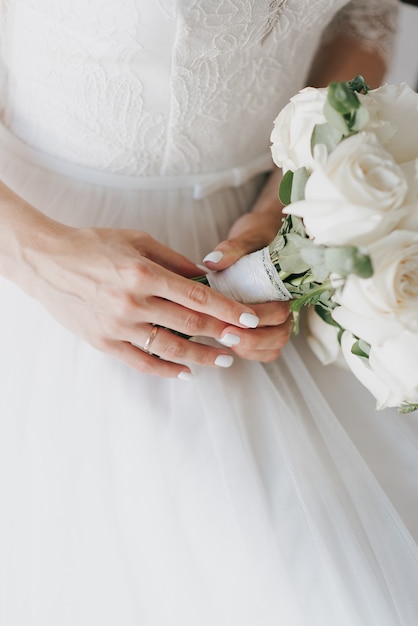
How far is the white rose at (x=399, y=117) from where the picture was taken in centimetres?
66

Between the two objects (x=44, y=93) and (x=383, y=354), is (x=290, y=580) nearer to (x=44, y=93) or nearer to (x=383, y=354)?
(x=383, y=354)

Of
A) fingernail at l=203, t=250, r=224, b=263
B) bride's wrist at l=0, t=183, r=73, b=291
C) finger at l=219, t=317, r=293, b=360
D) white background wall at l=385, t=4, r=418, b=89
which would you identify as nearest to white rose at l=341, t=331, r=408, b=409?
finger at l=219, t=317, r=293, b=360

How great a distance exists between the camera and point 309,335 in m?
1.00

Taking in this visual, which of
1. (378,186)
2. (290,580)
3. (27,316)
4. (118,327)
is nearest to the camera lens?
(378,186)

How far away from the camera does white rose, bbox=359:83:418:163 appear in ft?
2.16

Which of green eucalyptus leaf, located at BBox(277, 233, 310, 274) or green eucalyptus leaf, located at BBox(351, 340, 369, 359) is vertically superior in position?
green eucalyptus leaf, located at BBox(277, 233, 310, 274)

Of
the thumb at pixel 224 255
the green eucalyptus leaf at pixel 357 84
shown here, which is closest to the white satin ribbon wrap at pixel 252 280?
the thumb at pixel 224 255

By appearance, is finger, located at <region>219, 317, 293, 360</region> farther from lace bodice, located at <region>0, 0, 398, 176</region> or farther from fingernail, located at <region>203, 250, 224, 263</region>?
lace bodice, located at <region>0, 0, 398, 176</region>

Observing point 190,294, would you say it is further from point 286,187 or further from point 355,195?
point 355,195

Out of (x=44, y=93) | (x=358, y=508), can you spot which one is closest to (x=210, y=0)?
(x=44, y=93)

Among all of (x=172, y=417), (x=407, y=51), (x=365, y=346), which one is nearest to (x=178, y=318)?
(x=172, y=417)

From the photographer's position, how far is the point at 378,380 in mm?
755

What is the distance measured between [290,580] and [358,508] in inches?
5.6

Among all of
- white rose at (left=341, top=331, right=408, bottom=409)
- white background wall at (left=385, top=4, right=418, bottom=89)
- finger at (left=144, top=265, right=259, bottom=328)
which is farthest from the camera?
white background wall at (left=385, top=4, right=418, bottom=89)
